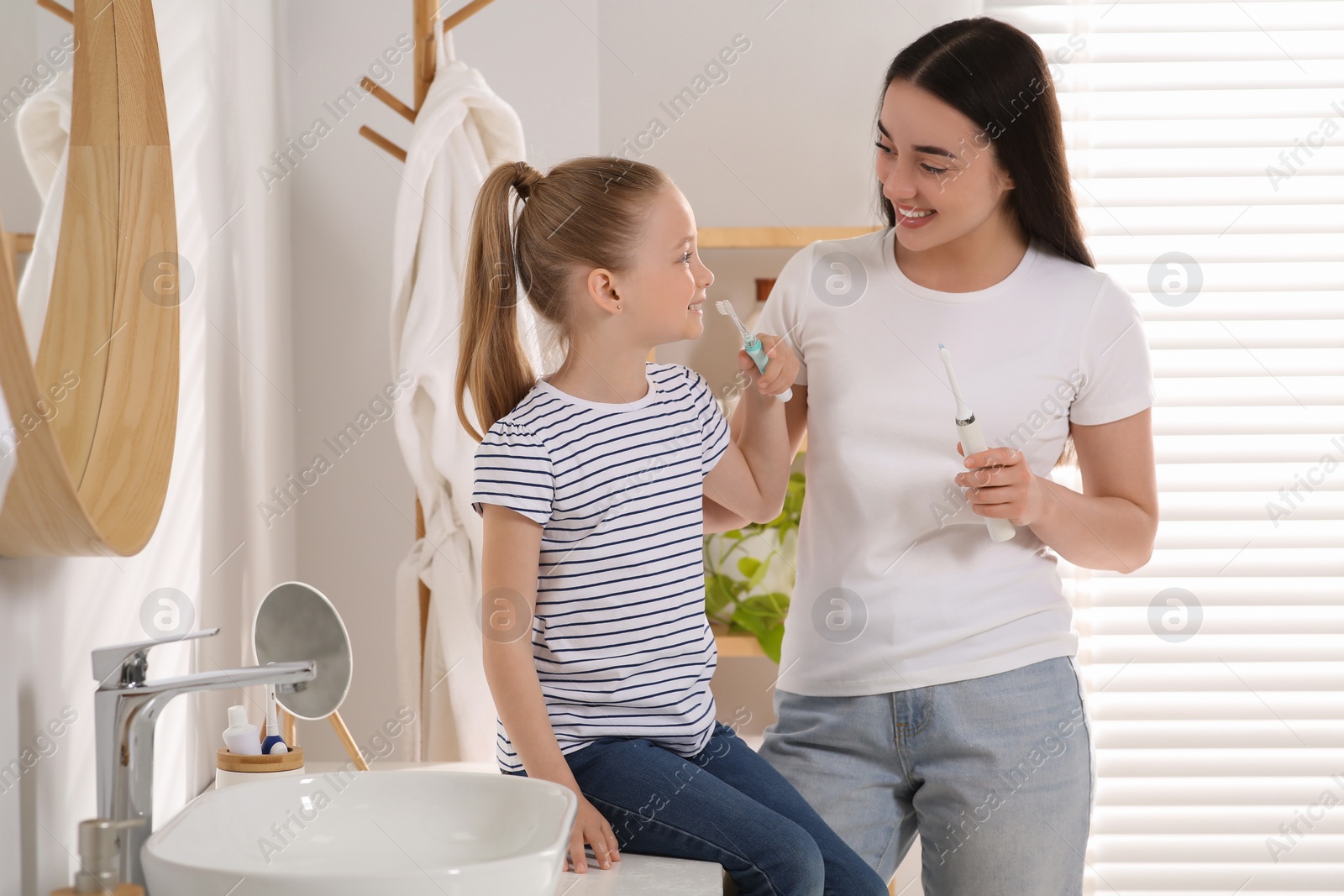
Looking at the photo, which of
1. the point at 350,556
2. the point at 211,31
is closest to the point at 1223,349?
the point at 350,556

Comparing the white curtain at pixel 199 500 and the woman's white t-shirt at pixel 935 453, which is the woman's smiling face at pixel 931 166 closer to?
the woman's white t-shirt at pixel 935 453

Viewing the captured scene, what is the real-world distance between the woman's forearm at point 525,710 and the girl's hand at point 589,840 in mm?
21

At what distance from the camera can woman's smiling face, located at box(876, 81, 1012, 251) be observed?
1.08 m

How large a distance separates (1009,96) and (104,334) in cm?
85

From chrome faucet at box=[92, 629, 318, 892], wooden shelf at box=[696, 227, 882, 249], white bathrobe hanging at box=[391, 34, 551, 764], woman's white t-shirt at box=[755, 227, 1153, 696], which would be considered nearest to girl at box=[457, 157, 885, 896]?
woman's white t-shirt at box=[755, 227, 1153, 696]

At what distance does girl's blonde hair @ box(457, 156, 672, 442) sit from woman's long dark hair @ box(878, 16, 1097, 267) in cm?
31

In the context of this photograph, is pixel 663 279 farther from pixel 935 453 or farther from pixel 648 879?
pixel 648 879

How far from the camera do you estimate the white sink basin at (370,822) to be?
732mm

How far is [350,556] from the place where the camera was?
1.68m

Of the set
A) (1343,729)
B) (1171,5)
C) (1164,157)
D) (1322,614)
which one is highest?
(1171,5)

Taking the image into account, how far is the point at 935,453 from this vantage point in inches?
44.2

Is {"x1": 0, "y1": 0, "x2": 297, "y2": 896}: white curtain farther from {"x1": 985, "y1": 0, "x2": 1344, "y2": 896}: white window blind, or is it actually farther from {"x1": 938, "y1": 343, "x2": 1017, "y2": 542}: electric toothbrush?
{"x1": 985, "y1": 0, "x2": 1344, "y2": 896}: white window blind

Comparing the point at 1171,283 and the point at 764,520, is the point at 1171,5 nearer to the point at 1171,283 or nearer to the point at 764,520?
the point at 1171,283

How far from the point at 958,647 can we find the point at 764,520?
0.24 metres
